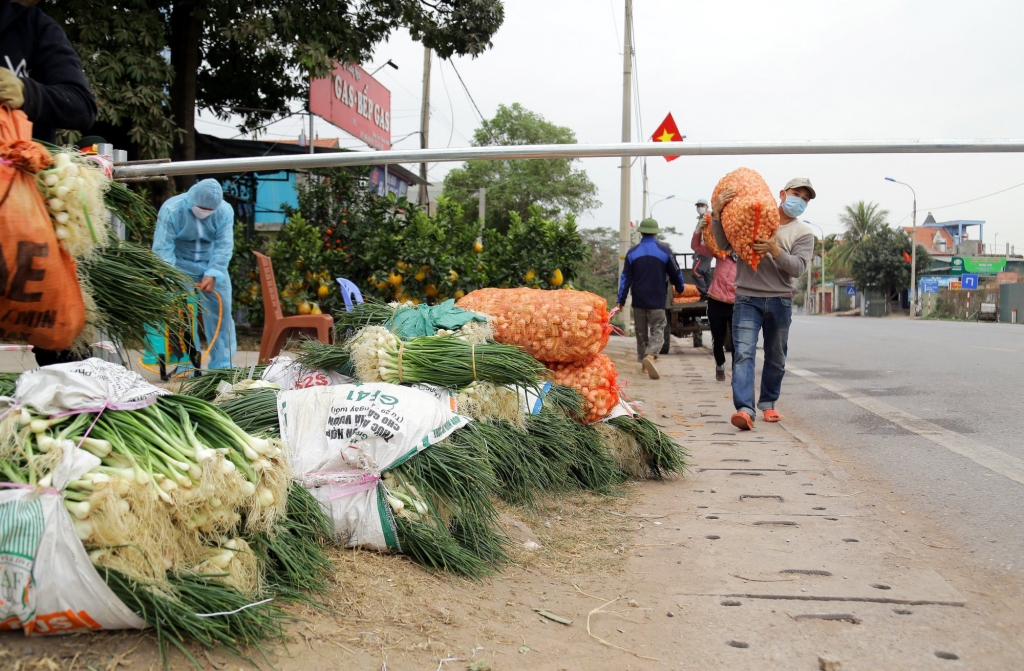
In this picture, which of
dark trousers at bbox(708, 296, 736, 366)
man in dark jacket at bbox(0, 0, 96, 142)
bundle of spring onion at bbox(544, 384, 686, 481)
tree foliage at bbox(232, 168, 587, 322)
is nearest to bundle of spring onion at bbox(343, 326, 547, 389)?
bundle of spring onion at bbox(544, 384, 686, 481)

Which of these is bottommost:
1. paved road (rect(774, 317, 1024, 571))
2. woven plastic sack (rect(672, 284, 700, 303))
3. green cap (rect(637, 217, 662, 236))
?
paved road (rect(774, 317, 1024, 571))

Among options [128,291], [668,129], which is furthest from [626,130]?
[128,291]

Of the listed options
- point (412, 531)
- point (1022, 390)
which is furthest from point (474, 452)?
point (1022, 390)

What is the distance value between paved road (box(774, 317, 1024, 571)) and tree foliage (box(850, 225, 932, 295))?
54763 millimetres

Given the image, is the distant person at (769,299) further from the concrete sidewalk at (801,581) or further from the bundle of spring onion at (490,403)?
the bundle of spring onion at (490,403)

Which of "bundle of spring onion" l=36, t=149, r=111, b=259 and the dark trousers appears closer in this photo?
"bundle of spring onion" l=36, t=149, r=111, b=259

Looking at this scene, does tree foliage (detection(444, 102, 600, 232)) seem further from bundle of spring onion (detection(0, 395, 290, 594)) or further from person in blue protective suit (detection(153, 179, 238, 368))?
bundle of spring onion (detection(0, 395, 290, 594))

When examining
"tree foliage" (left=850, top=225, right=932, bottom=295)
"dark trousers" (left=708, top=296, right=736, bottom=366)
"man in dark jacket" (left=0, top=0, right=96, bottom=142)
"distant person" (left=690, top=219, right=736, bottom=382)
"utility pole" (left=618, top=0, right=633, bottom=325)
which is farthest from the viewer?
"tree foliage" (left=850, top=225, right=932, bottom=295)

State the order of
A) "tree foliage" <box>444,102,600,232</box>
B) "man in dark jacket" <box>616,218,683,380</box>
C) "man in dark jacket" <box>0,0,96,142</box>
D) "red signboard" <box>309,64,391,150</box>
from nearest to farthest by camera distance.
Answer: "man in dark jacket" <box>0,0,96,142</box> → "man in dark jacket" <box>616,218,683,380</box> → "red signboard" <box>309,64,391,150</box> → "tree foliage" <box>444,102,600,232</box>

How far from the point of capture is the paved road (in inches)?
163

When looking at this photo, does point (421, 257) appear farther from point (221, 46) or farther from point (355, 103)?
point (355, 103)

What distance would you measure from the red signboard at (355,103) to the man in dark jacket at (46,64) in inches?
462

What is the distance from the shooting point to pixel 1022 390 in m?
8.84

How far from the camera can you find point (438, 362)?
12.5 feet
